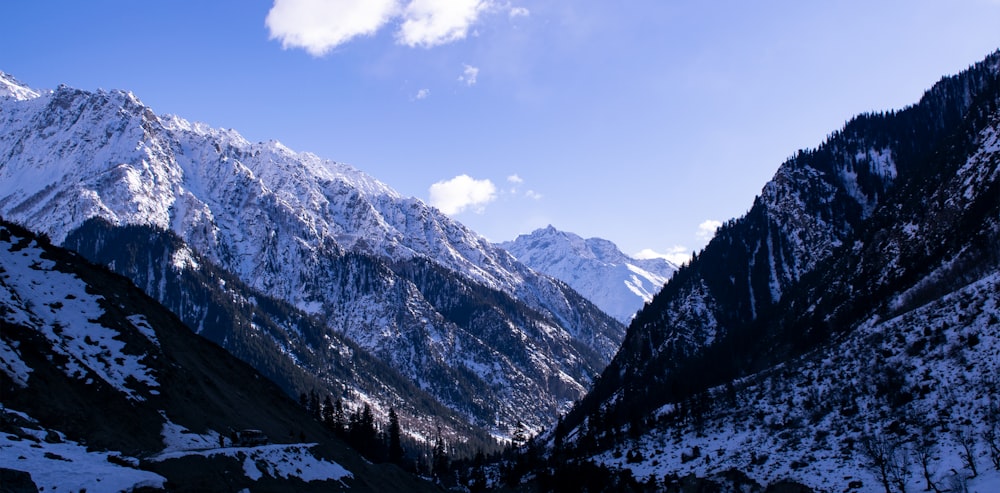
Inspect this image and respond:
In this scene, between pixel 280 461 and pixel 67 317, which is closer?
pixel 280 461

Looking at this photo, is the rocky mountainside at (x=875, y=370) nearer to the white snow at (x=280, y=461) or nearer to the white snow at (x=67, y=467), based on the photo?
the white snow at (x=280, y=461)

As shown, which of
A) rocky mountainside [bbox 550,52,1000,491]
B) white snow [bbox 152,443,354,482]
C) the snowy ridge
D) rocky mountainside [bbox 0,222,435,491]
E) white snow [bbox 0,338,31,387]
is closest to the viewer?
rocky mountainside [bbox 0,222,435,491]

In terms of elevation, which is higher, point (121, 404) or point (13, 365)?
point (13, 365)

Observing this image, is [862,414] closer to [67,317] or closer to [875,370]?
[875,370]

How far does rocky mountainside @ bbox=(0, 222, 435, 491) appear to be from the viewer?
3897 centimetres

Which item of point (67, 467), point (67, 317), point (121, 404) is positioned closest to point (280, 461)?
point (121, 404)

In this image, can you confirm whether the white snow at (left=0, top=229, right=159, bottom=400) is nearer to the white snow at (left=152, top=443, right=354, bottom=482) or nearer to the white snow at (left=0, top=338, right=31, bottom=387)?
the white snow at (left=0, top=338, right=31, bottom=387)

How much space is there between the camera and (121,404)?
57688 mm

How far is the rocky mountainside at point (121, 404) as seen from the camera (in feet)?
128

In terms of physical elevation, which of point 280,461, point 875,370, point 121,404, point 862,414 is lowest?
point 280,461

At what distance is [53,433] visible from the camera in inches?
1706

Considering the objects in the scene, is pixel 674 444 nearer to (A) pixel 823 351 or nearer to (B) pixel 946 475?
(A) pixel 823 351

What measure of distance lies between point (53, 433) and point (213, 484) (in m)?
10.4

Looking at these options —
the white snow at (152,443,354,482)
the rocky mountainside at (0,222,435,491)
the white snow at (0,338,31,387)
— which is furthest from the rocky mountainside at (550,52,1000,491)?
the white snow at (0,338,31,387)
